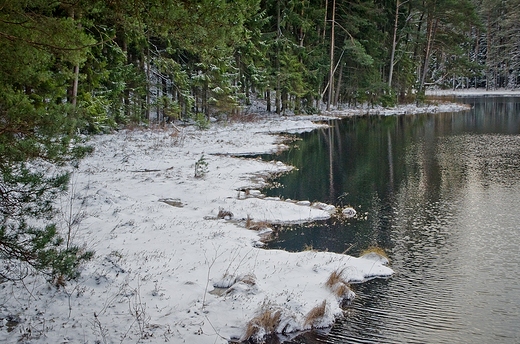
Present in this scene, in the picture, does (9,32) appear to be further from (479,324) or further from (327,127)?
(327,127)

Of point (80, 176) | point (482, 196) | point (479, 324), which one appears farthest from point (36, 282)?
point (482, 196)

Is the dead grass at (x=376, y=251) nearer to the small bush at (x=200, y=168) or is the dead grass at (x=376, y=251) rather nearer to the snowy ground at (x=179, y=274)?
the snowy ground at (x=179, y=274)

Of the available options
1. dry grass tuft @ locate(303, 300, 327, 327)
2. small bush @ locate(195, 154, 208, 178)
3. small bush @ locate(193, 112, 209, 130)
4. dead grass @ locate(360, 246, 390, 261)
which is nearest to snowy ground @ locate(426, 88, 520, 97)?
small bush @ locate(193, 112, 209, 130)

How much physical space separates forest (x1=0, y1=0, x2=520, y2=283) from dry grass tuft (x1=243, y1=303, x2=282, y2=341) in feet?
7.70

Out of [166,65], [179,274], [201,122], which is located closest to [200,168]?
[179,274]

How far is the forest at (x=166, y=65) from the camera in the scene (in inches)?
224

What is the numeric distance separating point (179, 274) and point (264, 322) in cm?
187

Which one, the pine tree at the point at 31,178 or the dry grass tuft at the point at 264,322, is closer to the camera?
the pine tree at the point at 31,178

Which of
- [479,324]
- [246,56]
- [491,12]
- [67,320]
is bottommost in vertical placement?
[479,324]

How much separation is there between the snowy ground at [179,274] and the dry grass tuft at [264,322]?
0.04 feet

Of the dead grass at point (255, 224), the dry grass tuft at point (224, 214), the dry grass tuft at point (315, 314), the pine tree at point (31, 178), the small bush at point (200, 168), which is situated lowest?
the dry grass tuft at point (315, 314)

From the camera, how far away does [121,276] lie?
7.52m

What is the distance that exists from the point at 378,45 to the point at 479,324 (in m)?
41.6

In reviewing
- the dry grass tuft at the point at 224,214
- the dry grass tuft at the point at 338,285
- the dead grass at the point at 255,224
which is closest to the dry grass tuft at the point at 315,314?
the dry grass tuft at the point at 338,285
